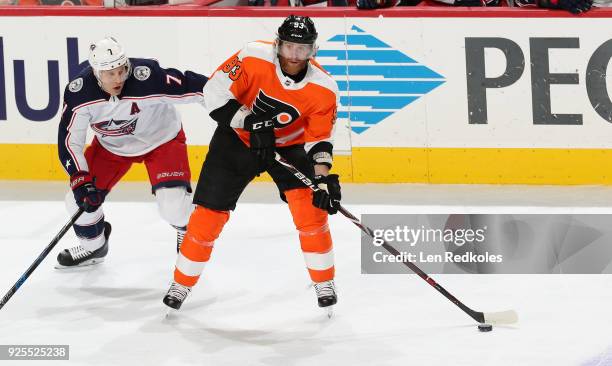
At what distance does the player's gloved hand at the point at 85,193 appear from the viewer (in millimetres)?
5043

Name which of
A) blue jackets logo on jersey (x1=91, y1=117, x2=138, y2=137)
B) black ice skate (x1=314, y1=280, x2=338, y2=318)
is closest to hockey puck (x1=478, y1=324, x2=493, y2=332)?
black ice skate (x1=314, y1=280, x2=338, y2=318)

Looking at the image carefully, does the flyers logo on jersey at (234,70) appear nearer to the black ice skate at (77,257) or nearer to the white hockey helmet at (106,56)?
the white hockey helmet at (106,56)

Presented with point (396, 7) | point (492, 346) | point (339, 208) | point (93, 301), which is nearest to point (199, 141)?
point (396, 7)

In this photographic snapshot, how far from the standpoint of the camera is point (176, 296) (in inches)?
191

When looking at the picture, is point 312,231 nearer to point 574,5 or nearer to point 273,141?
point 273,141

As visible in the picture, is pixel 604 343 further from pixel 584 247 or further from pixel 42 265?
pixel 42 265

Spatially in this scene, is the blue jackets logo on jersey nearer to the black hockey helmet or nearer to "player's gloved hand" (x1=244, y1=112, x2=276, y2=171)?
"player's gloved hand" (x1=244, y1=112, x2=276, y2=171)

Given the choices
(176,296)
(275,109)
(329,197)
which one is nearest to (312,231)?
(329,197)

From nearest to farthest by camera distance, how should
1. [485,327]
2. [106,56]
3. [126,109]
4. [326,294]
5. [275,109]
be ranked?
[485,327], [275,109], [326,294], [106,56], [126,109]

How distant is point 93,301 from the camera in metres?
5.15

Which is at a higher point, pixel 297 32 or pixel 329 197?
pixel 297 32

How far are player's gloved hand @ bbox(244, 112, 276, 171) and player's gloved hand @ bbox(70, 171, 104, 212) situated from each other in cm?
82

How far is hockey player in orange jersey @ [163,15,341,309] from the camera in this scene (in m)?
4.62

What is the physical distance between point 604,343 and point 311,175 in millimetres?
1331
